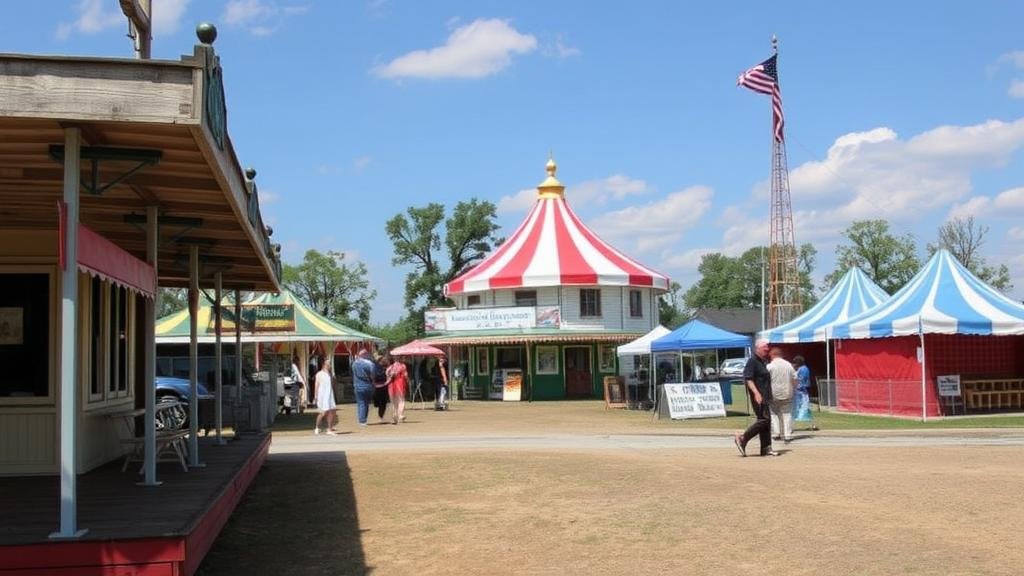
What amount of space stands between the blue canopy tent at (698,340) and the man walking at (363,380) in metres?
8.15

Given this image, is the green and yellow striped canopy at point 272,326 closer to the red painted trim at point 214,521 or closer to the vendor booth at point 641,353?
the vendor booth at point 641,353

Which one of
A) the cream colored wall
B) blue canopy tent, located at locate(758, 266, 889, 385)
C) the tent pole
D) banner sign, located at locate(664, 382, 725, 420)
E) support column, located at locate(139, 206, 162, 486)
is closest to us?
support column, located at locate(139, 206, 162, 486)

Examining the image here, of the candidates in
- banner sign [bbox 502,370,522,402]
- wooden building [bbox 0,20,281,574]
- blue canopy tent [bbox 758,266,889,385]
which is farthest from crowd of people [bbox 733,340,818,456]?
banner sign [bbox 502,370,522,402]

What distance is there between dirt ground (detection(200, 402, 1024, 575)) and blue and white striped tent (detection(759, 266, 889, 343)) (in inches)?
570

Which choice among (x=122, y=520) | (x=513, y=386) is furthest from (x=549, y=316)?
(x=122, y=520)

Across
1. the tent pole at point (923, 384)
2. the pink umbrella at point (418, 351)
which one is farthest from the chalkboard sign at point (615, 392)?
the tent pole at point (923, 384)

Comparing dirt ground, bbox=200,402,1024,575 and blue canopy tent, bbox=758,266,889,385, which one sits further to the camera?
blue canopy tent, bbox=758,266,889,385

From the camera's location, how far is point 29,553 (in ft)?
19.9

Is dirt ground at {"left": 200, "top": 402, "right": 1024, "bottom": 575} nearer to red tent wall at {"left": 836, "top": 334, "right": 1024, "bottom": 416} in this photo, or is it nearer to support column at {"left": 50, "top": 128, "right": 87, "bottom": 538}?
support column at {"left": 50, "top": 128, "right": 87, "bottom": 538}

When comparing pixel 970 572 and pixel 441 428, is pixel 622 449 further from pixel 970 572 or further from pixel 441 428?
pixel 970 572

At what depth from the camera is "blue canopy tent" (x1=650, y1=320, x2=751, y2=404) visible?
86.3 ft

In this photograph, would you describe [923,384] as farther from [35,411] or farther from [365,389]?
[35,411]

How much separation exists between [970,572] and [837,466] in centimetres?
686

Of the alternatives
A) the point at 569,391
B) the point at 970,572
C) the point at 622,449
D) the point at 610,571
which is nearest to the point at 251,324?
the point at 622,449
